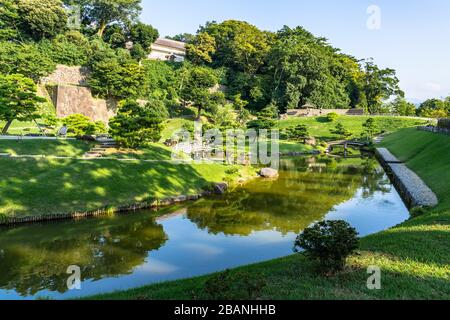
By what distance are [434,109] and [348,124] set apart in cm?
2917

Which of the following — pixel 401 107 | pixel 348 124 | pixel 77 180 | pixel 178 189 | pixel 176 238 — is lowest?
pixel 176 238

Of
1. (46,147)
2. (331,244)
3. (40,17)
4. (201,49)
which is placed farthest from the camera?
(201,49)

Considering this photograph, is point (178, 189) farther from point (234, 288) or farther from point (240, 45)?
point (240, 45)

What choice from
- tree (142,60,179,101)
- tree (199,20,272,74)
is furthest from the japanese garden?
tree (199,20,272,74)

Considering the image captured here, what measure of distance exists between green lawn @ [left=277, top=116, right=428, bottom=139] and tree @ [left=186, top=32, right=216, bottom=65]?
868 inches

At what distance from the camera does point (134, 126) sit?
2338cm

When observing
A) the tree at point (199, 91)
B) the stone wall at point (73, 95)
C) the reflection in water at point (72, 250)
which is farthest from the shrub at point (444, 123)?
the stone wall at point (73, 95)

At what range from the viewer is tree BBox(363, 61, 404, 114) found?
244 ft

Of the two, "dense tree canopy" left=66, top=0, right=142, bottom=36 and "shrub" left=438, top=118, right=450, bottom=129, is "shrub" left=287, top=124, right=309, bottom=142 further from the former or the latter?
"dense tree canopy" left=66, top=0, right=142, bottom=36

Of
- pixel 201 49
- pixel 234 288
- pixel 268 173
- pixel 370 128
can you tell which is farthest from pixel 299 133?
pixel 234 288
